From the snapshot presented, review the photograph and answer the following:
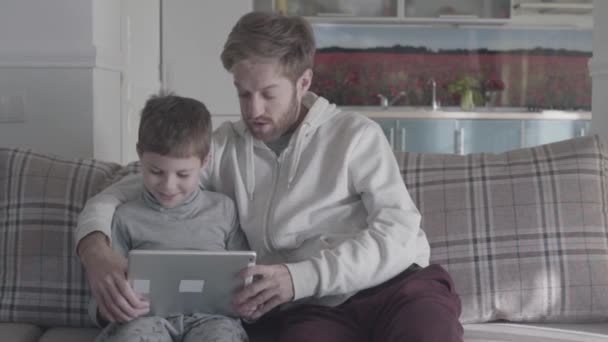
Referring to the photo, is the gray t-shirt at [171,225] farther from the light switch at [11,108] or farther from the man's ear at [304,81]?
the light switch at [11,108]

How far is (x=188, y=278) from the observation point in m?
1.55

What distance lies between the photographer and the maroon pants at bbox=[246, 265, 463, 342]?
1.53 meters

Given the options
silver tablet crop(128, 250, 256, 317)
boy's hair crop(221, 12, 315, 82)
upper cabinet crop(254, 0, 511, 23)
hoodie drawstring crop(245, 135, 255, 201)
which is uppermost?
upper cabinet crop(254, 0, 511, 23)

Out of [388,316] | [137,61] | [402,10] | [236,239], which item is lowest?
[388,316]

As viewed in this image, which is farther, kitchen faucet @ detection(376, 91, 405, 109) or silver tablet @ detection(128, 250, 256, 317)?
kitchen faucet @ detection(376, 91, 405, 109)

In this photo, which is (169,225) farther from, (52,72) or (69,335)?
(52,72)

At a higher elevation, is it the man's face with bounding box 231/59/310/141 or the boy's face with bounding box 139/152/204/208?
the man's face with bounding box 231/59/310/141

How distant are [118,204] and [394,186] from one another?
60 cm

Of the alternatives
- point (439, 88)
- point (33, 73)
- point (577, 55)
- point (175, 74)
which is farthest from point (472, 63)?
point (33, 73)

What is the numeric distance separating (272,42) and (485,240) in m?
0.68

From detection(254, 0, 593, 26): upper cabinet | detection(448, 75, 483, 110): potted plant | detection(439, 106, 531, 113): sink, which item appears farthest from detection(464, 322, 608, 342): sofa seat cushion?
detection(254, 0, 593, 26): upper cabinet

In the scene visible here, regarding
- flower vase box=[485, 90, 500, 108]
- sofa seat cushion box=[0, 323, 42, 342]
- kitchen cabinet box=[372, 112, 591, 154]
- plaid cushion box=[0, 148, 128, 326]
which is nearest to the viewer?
sofa seat cushion box=[0, 323, 42, 342]

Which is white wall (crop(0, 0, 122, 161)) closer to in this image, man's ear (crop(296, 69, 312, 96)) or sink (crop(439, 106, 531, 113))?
man's ear (crop(296, 69, 312, 96))

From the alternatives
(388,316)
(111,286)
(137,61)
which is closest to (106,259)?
(111,286)
